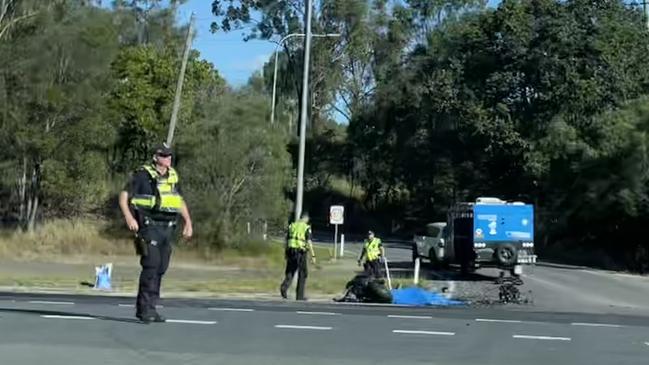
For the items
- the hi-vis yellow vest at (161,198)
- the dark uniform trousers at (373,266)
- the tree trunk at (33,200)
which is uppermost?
the tree trunk at (33,200)

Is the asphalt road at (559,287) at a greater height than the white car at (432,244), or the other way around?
the white car at (432,244)

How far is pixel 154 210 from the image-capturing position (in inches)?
369

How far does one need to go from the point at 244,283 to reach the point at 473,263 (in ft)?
28.4

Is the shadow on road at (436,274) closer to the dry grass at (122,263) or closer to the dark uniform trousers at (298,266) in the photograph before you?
the dry grass at (122,263)

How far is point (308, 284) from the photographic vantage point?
86.6 ft

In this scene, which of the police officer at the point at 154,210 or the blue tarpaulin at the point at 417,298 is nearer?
the police officer at the point at 154,210

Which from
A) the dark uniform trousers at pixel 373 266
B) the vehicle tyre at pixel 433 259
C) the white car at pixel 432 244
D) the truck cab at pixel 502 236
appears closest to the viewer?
the dark uniform trousers at pixel 373 266

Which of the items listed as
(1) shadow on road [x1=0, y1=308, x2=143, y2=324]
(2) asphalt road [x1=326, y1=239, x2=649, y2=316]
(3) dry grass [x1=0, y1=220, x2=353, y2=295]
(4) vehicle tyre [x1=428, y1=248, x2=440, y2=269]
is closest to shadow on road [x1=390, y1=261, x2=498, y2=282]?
(2) asphalt road [x1=326, y1=239, x2=649, y2=316]

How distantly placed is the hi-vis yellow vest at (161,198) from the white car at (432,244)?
28254mm

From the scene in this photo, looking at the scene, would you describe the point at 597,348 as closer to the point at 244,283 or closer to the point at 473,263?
the point at 244,283

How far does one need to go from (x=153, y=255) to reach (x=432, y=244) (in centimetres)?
2943

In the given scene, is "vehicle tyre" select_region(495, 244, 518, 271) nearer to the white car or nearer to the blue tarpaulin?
the white car

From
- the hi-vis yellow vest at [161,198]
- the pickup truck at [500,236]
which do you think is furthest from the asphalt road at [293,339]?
the pickup truck at [500,236]

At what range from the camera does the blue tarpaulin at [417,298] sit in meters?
19.4
